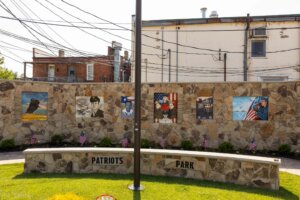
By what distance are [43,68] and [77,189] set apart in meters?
31.6

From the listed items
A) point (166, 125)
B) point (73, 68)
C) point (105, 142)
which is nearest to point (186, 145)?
point (166, 125)

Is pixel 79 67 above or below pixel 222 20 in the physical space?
below

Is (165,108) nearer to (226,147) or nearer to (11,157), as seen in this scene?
(226,147)

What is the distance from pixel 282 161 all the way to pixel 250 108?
2.67 metres

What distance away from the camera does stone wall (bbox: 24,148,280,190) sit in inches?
294

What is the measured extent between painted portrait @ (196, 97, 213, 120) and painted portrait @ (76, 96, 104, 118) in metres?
4.97

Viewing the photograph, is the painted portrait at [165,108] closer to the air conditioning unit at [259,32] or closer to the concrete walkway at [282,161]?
the concrete walkway at [282,161]

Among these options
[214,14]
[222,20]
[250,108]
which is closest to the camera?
[250,108]

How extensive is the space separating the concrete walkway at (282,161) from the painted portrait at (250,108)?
219cm

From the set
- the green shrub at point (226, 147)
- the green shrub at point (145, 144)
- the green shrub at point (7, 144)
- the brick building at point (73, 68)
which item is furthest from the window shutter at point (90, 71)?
the green shrub at point (226, 147)

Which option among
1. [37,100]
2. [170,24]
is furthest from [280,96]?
[170,24]

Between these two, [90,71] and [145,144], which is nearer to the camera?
[145,144]

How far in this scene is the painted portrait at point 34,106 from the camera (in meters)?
12.5

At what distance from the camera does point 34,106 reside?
1281 centimetres
